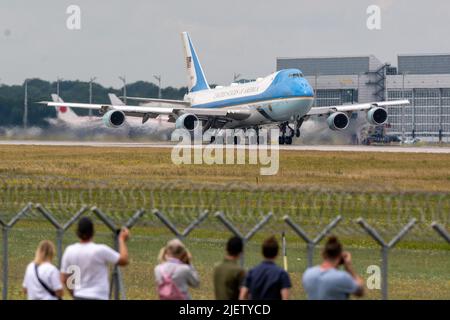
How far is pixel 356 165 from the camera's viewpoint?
173ft

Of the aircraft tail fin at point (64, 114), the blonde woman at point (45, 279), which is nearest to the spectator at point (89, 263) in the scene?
the blonde woman at point (45, 279)

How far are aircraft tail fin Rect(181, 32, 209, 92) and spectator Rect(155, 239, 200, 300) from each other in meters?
77.0

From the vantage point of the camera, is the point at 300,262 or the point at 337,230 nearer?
the point at 337,230

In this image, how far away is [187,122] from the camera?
7444cm

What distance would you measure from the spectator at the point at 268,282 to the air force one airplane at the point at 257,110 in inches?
2316

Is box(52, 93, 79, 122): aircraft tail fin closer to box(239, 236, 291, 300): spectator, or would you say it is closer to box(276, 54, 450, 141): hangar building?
box(239, 236, 291, 300): spectator

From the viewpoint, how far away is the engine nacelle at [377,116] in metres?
77.3

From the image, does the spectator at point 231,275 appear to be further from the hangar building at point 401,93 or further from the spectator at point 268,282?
the hangar building at point 401,93

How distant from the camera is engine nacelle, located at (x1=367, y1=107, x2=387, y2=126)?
77.3 metres

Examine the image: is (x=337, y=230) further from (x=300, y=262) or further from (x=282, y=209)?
(x=282, y=209)

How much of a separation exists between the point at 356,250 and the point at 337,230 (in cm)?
1020

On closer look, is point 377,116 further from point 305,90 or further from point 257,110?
point 257,110

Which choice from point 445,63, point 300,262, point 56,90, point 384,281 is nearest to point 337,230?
point 384,281

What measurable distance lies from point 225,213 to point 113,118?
52.1 m
